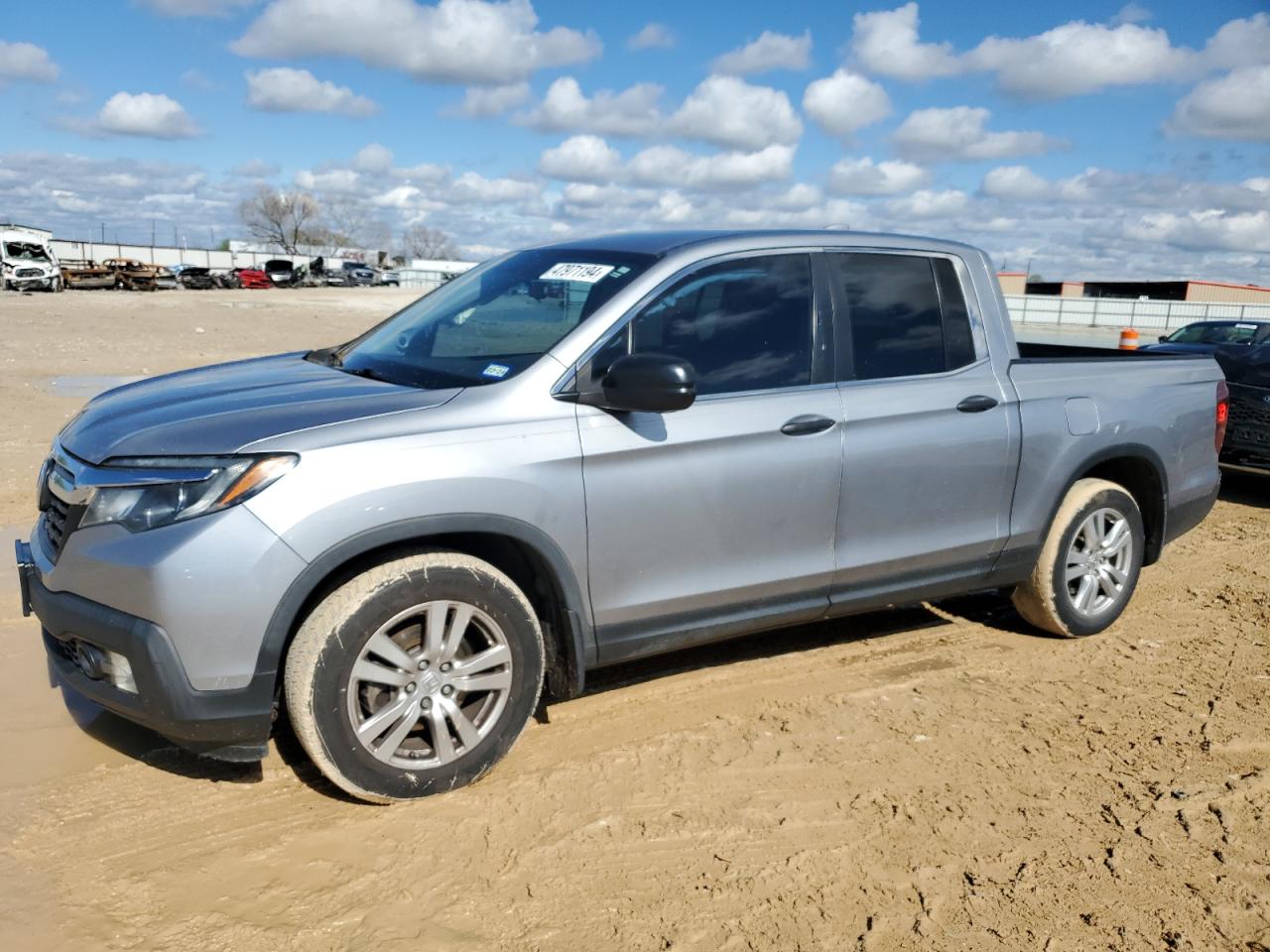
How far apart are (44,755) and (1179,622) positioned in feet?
17.5

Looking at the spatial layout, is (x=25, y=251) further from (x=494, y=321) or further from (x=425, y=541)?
(x=425, y=541)

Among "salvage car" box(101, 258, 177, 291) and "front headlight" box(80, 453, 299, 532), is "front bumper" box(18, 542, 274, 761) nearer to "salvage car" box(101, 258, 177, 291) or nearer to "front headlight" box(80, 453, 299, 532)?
"front headlight" box(80, 453, 299, 532)

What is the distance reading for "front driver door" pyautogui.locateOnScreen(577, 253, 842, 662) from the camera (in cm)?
367

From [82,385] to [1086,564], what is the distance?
11776mm

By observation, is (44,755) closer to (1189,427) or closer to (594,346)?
(594,346)

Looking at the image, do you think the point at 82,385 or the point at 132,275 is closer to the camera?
the point at 82,385

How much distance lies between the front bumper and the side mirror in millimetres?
1393

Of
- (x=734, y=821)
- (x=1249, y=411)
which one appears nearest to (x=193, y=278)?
(x=1249, y=411)

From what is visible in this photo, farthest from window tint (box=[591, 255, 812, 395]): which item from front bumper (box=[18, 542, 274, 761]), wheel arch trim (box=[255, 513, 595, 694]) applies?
front bumper (box=[18, 542, 274, 761])

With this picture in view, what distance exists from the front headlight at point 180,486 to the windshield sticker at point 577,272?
1.39m

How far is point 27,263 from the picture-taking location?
126ft

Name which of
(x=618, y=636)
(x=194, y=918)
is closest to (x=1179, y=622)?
(x=618, y=636)

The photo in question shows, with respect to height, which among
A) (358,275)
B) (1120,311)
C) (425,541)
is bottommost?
(358,275)

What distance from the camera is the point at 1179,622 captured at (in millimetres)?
5664
